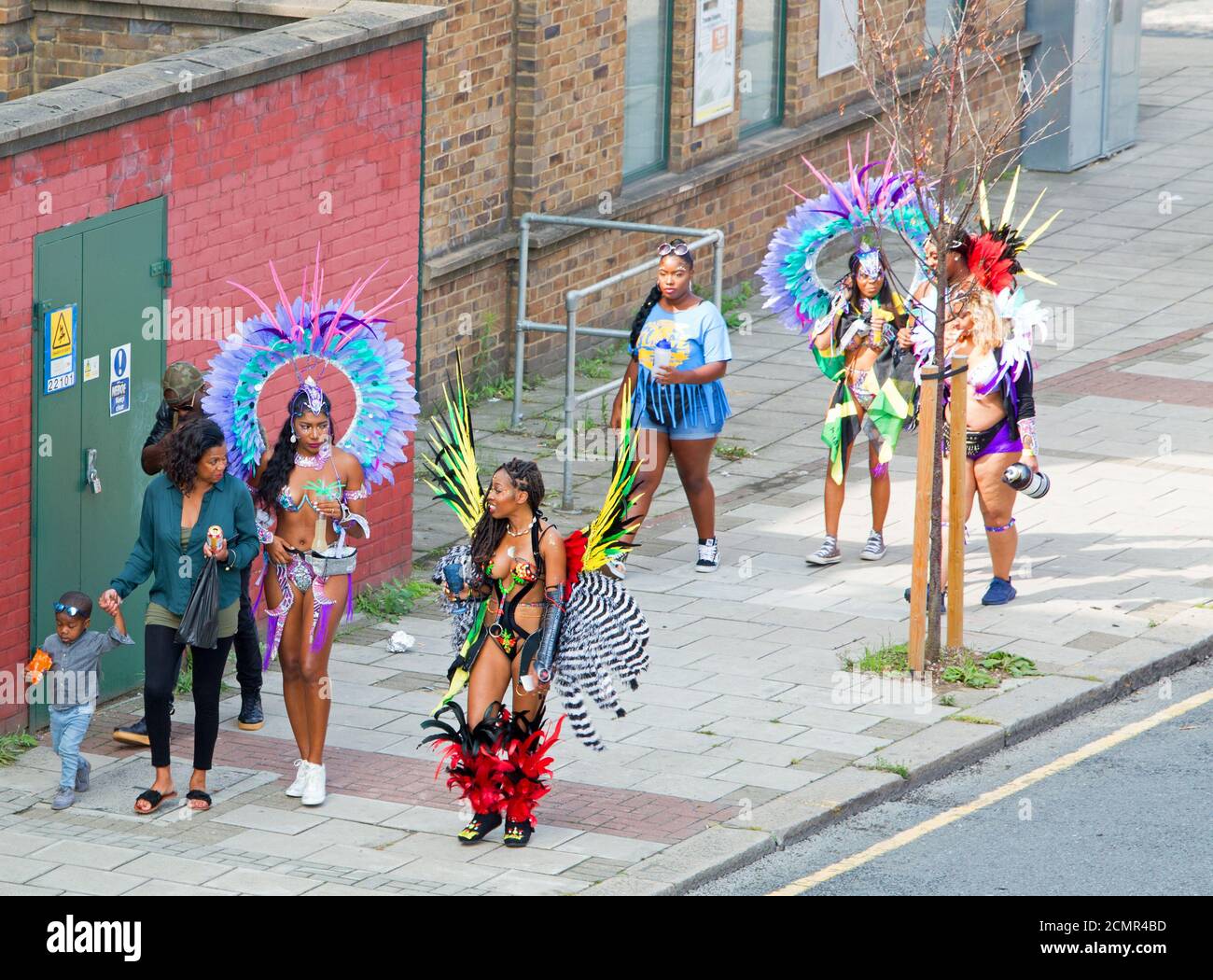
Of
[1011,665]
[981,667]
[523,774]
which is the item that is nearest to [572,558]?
[523,774]

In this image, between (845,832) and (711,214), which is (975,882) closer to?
(845,832)

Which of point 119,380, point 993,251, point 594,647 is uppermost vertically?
point 993,251

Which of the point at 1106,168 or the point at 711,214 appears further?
the point at 1106,168

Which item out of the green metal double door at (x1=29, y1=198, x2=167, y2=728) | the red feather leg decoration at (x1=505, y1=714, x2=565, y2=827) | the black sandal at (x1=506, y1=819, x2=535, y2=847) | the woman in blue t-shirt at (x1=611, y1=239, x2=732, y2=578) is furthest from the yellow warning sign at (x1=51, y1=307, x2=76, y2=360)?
the woman in blue t-shirt at (x1=611, y1=239, x2=732, y2=578)

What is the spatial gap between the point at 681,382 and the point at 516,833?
4.21 metres

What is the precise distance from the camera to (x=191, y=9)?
13.0 m

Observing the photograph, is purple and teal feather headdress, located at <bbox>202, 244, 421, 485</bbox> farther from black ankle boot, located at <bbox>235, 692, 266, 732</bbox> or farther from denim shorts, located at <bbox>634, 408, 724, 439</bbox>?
denim shorts, located at <bbox>634, 408, 724, 439</bbox>

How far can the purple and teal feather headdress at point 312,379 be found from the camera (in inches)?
400

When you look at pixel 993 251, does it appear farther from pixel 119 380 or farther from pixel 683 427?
pixel 119 380

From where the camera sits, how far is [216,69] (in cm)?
1121

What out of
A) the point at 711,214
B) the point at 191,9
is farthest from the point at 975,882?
the point at 711,214

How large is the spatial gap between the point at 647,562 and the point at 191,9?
13.5 ft

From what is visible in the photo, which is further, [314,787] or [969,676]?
[969,676]

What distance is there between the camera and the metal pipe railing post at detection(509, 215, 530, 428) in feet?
52.2
